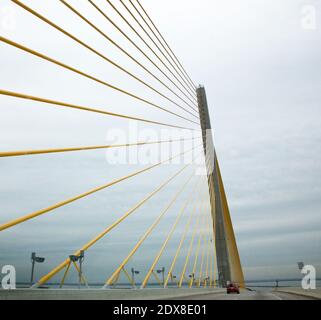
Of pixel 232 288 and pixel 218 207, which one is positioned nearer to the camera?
pixel 218 207

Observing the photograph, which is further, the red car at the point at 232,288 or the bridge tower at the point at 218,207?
the red car at the point at 232,288

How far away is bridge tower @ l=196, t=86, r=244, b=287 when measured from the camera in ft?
53.4

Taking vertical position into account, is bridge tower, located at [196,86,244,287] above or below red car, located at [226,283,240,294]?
above

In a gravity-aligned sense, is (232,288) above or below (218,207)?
below

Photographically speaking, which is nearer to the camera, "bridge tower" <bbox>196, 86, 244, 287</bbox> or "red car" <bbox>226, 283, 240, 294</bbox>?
"bridge tower" <bbox>196, 86, 244, 287</bbox>

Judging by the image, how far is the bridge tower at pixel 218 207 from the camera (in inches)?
640

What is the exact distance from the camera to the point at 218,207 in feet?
54.9

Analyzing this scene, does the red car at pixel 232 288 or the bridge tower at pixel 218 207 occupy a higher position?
the bridge tower at pixel 218 207
